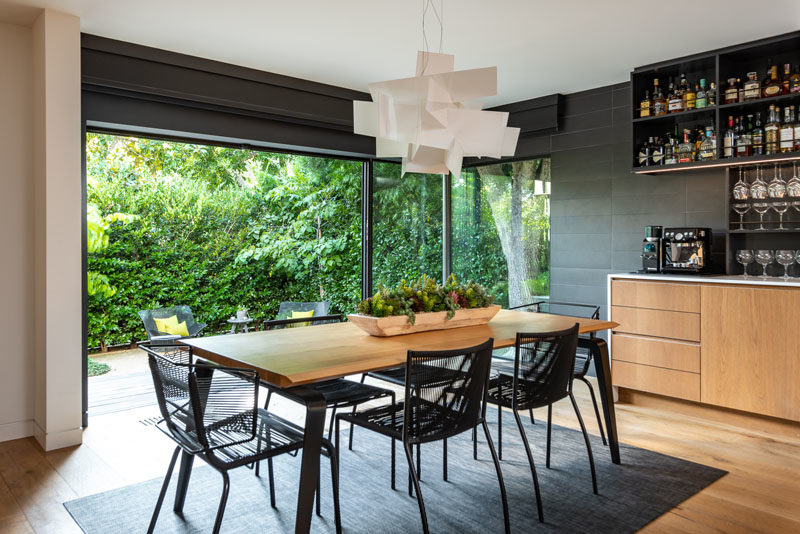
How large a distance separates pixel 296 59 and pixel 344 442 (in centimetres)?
269

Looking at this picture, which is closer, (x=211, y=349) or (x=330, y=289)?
(x=211, y=349)

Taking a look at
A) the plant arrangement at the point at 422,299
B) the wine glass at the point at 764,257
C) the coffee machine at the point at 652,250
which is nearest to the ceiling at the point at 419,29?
the coffee machine at the point at 652,250

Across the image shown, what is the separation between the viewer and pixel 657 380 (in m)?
4.17

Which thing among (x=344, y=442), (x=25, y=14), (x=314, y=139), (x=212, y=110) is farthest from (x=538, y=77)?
(x=25, y=14)

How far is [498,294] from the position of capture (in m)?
5.98

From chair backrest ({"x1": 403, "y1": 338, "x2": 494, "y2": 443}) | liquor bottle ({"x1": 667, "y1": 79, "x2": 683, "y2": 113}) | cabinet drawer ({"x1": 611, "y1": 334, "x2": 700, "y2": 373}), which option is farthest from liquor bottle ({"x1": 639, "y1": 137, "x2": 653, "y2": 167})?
chair backrest ({"x1": 403, "y1": 338, "x2": 494, "y2": 443})

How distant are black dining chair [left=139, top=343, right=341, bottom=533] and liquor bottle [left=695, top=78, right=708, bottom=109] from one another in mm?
3610

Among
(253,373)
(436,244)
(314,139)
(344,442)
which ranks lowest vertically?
(344,442)

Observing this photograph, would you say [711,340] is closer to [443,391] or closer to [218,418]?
[443,391]

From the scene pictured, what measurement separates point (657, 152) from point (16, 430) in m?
4.80

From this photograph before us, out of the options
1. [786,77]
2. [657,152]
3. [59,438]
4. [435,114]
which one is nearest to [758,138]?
[786,77]

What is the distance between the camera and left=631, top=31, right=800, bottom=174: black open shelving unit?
3865 millimetres

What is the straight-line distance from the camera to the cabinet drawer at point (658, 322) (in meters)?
4.00

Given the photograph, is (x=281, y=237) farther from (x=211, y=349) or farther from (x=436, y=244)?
(x=211, y=349)
